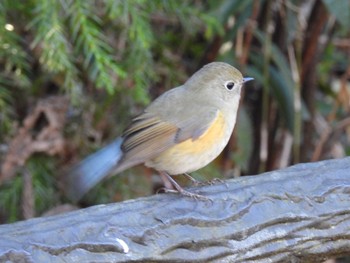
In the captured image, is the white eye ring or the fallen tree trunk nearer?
the fallen tree trunk

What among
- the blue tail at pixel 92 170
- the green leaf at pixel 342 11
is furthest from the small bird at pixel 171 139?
the green leaf at pixel 342 11

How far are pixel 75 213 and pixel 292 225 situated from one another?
2.01ft

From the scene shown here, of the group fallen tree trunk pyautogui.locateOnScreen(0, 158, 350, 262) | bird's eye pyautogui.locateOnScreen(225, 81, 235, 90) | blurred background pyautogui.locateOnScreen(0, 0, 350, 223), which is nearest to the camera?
fallen tree trunk pyautogui.locateOnScreen(0, 158, 350, 262)

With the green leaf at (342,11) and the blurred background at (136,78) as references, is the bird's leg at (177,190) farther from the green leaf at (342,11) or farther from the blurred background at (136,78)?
the green leaf at (342,11)

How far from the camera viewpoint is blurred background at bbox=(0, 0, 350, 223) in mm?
3957

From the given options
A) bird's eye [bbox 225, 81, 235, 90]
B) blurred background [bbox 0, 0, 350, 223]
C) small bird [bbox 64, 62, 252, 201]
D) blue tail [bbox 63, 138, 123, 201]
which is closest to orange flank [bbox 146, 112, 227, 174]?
small bird [bbox 64, 62, 252, 201]

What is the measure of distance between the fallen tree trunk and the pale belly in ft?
1.11

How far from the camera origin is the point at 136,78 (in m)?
4.15

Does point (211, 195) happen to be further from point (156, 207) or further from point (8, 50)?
point (8, 50)

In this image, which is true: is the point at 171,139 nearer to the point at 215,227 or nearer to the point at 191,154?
the point at 191,154

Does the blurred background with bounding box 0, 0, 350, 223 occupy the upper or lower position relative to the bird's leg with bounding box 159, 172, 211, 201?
upper

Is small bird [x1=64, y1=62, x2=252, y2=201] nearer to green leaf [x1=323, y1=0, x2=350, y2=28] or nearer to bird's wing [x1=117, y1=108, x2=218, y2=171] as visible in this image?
bird's wing [x1=117, y1=108, x2=218, y2=171]

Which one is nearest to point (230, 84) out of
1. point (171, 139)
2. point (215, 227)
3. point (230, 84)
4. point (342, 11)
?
point (230, 84)

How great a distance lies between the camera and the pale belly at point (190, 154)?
3.25m
